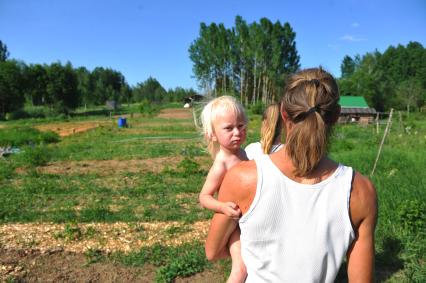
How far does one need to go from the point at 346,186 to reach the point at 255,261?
0.41m

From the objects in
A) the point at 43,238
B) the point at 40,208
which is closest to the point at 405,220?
the point at 43,238

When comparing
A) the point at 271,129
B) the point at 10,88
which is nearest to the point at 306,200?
the point at 271,129

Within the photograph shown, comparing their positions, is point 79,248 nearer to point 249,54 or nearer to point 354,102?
point 354,102

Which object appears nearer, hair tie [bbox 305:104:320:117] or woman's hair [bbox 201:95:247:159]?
hair tie [bbox 305:104:320:117]

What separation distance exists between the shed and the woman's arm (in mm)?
36654

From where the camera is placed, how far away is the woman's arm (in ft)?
4.01

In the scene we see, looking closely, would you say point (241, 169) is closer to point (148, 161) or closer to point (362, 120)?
point (148, 161)

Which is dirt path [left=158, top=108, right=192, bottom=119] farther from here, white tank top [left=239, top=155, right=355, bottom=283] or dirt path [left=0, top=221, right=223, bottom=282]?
white tank top [left=239, top=155, right=355, bottom=283]

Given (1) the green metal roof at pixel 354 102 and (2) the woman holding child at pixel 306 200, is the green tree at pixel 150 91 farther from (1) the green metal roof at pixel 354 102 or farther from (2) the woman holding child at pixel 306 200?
(2) the woman holding child at pixel 306 200

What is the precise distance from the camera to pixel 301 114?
47.7 inches

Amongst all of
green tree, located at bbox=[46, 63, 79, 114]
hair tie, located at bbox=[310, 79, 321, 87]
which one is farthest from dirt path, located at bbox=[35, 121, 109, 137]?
hair tie, located at bbox=[310, 79, 321, 87]

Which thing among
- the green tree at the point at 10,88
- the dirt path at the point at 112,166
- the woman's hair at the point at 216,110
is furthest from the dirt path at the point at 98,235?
the green tree at the point at 10,88

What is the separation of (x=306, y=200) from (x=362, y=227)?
227 millimetres

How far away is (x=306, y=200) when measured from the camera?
1.21 m
